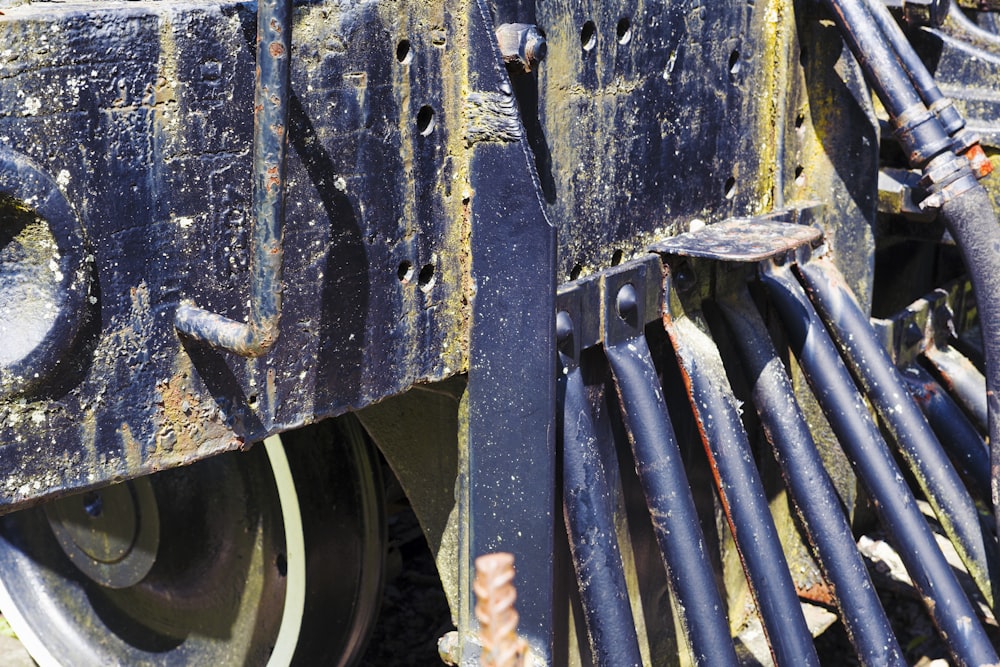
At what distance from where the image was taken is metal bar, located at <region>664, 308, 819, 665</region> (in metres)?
2.24

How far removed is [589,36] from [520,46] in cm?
25

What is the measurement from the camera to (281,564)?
113 inches

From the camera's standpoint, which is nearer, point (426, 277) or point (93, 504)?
point (426, 277)

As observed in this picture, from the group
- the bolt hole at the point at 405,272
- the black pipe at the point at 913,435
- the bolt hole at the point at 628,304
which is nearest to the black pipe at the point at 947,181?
the black pipe at the point at 913,435

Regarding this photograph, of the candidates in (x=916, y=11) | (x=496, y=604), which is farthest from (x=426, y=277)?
(x=916, y=11)

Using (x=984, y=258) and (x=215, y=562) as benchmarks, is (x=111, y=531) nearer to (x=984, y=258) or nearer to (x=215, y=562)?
(x=215, y=562)

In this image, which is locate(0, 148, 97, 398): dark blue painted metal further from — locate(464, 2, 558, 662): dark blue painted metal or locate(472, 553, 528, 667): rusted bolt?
locate(472, 553, 528, 667): rusted bolt

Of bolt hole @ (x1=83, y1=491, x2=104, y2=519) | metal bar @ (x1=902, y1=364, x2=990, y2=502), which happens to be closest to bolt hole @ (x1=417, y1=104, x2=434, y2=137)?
metal bar @ (x1=902, y1=364, x2=990, y2=502)

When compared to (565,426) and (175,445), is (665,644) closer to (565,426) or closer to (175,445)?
(565,426)

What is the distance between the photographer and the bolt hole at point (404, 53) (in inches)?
69.6

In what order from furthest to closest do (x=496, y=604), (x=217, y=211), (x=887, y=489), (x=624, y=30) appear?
(x=887, y=489)
(x=624, y=30)
(x=217, y=211)
(x=496, y=604)

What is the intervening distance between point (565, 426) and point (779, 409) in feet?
1.96

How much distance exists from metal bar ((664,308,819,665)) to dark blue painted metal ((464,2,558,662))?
43 centimetres

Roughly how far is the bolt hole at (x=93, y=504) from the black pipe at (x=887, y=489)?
1718 millimetres
